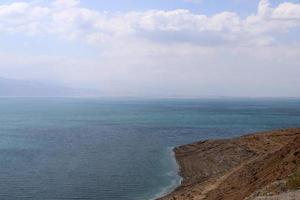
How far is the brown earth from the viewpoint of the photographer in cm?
3719

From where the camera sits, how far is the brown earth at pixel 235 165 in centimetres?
3719

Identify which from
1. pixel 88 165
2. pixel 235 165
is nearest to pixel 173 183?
pixel 235 165

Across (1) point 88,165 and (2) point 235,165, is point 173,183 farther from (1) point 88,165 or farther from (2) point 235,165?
(1) point 88,165

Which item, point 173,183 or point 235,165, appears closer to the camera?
point 173,183

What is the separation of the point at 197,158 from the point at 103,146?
24434 millimetres

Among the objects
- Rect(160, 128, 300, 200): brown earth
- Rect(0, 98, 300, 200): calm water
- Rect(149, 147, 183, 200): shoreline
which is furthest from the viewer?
Rect(0, 98, 300, 200): calm water

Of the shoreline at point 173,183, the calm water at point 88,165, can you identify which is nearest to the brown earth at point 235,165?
the shoreline at point 173,183

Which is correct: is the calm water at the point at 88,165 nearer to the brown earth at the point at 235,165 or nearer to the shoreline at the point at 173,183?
the shoreline at the point at 173,183

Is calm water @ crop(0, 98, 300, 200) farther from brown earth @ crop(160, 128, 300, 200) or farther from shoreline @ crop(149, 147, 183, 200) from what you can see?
brown earth @ crop(160, 128, 300, 200)

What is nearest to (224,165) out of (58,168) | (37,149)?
(58,168)

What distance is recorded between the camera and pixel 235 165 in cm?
6134

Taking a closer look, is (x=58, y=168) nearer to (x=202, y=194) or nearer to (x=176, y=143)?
(x=202, y=194)

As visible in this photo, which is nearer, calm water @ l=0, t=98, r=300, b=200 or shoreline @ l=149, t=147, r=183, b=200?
shoreline @ l=149, t=147, r=183, b=200

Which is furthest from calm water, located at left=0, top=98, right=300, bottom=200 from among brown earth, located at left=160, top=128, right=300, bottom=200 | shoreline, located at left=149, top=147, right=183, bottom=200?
brown earth, located at left=160, top=128, right=300, bottom=200
